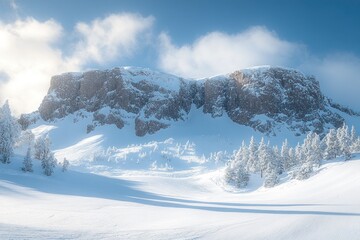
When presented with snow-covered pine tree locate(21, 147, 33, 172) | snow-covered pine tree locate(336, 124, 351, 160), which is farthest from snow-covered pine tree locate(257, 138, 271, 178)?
snow-covered pine tree locate(21, 147, 33, 172)

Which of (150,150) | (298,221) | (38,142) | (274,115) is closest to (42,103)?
(150,150)

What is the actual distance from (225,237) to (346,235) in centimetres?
483

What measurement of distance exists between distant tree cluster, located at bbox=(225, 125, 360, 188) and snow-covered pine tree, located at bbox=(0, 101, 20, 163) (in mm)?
41628

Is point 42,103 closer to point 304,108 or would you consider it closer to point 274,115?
point 274,115

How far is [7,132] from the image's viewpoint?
51.7 m

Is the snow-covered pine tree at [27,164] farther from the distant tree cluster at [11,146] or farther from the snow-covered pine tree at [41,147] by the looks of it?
the snow-covered pine tree at [41,147]

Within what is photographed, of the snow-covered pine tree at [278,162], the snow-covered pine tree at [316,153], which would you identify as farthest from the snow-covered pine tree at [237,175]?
the snow-covered pine tree at [316,153]

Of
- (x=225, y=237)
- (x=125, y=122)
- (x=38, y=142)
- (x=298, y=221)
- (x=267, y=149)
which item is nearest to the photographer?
(x=225, y=237)

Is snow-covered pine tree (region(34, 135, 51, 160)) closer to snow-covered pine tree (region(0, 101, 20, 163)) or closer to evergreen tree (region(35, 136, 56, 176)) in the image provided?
evergreen tree (region(35, 136, 56, 176))

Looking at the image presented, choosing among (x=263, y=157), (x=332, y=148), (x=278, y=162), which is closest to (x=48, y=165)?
(x=263, y=157)

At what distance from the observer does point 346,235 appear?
533 inches

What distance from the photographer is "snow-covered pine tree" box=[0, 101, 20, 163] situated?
164ft

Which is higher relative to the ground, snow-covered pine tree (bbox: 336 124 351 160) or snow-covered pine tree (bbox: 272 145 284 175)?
snow-covered pine tree (bbox: 336 124 351 160)

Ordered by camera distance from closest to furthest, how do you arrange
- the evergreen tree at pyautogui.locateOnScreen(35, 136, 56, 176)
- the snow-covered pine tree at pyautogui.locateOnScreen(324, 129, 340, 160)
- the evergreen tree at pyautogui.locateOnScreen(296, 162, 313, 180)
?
the evergreen tree at pyautogui.locateOnScreen(35, 136, 56, 176)
the evergreen tree at pyautogui.locateOnScreen(296, 162, 313, 180)
the snow-covered pine tree at pyautogui.locateOnScreen(324, 129, 340, 160)
